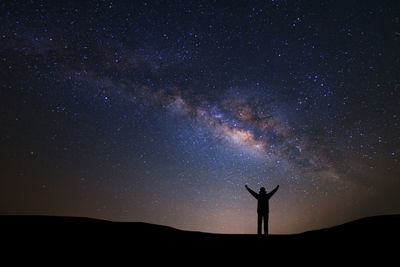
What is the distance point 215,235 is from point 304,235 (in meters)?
2.79

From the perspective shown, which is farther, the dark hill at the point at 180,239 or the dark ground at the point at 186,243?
the dark hill at the point at 180,239

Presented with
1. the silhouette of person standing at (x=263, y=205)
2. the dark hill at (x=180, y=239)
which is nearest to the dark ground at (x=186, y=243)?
the dark hill at (x=180, y=239)

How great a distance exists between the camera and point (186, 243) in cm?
689

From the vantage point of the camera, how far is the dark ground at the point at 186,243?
5730mm

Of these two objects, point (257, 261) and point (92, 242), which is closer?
point (257, 261)

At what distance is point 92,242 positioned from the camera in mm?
6312

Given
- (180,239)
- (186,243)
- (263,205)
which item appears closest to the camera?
(186,243)

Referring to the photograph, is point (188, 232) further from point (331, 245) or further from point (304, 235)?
point (331, 245)

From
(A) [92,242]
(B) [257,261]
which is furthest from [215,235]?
(A) [92,242]

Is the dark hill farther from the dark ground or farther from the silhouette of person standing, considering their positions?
the silhouette of person standing

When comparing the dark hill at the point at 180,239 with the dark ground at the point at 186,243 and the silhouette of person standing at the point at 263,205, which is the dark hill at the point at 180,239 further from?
the silhouette of person standing at the point at 263,205

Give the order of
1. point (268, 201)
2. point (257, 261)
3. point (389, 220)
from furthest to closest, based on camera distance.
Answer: point (268, 201), point (389, 220), point (257, 261)

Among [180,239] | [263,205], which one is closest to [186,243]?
[180,239]

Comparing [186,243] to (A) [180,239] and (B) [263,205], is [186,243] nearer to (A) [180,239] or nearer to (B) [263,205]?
(A) [180,239]
